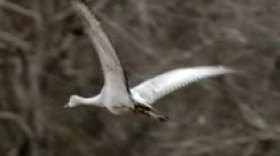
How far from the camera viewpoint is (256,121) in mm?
10305

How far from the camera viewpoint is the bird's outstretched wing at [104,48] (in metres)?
5.93

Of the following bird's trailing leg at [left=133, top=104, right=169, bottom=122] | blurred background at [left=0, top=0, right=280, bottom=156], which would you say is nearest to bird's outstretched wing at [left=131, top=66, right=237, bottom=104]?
bird's trailing leg at [left=133, top=104, right=169, bottom=122]

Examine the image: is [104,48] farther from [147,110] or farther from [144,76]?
[144,76]

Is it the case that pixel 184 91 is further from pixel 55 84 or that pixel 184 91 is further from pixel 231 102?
pixel 55 84

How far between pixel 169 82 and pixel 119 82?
1051mm

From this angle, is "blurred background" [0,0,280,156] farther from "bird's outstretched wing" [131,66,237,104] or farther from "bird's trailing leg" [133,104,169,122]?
"bird's trailing leg" [133,104,169,122]

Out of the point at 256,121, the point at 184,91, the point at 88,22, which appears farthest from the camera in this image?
the point at 184,91

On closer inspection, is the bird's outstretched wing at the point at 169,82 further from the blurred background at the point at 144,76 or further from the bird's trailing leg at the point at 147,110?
the blurred background at the point at 144,76

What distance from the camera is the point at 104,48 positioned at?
Result: 20.3 ft

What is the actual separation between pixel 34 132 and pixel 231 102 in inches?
91.5

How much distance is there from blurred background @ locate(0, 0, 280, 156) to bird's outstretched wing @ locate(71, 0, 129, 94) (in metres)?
3.46

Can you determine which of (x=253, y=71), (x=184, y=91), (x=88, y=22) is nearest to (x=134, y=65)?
(x=184, y=91)

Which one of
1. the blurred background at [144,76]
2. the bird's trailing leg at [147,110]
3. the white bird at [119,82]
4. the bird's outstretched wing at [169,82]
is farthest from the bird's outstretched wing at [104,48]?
the blurred background at [144,76]

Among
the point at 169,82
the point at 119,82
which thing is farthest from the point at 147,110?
the point at 169,82
